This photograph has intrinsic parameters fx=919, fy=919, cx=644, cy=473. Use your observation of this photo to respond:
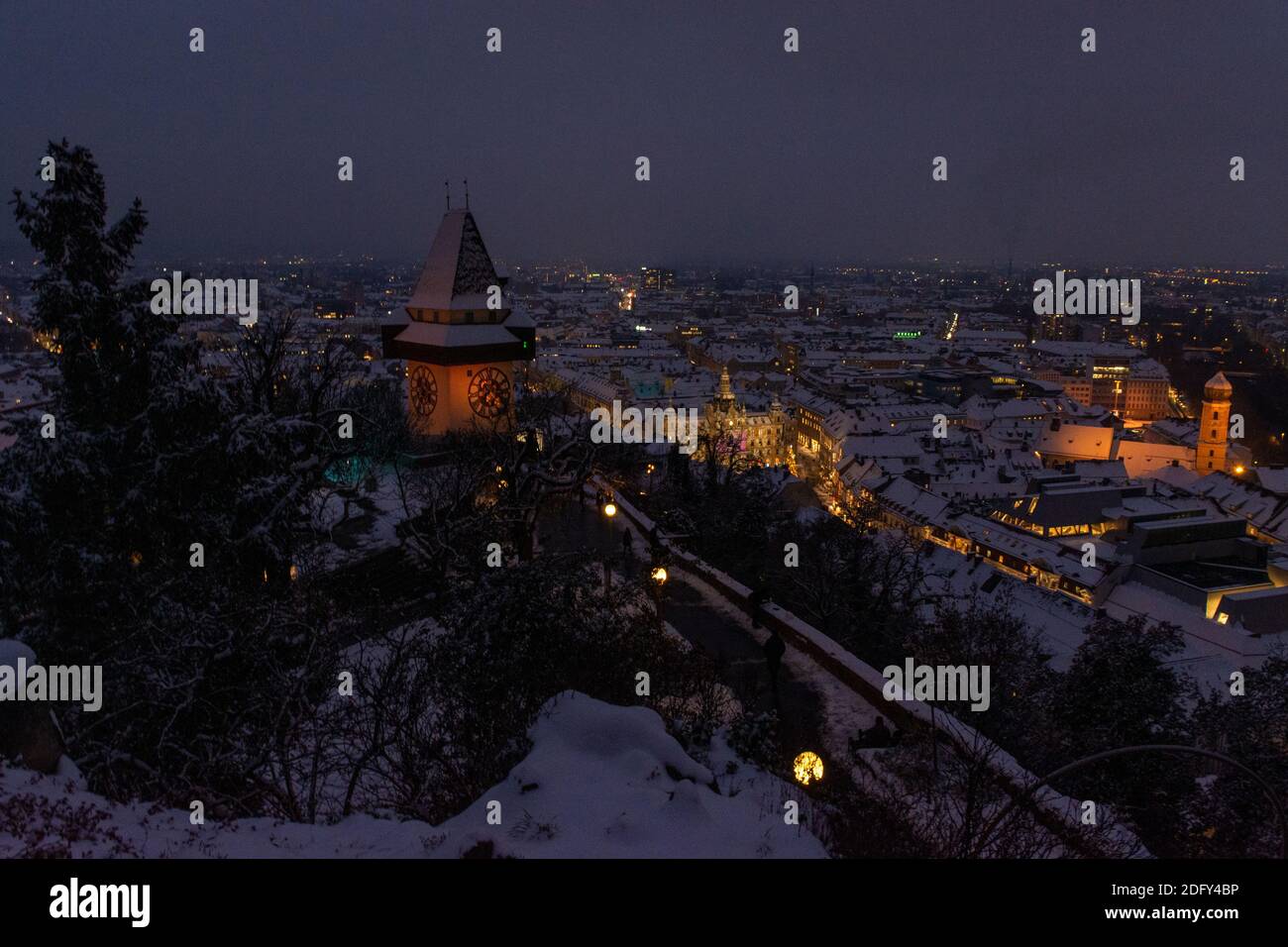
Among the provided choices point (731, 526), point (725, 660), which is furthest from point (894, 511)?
point (725, 660)

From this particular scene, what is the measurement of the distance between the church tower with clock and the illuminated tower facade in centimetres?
4085

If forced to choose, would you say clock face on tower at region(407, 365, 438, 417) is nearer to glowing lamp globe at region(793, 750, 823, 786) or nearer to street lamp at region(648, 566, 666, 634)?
street lamp at region(648, 566, 666, 634)

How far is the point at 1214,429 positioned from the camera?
150 feet

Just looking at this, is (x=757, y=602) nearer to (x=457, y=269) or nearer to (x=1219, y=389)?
(x=457, y=269)

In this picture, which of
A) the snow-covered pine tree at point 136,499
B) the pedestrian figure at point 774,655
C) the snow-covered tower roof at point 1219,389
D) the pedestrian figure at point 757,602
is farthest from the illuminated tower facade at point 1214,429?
the snow-covered pine tree at point 136,499

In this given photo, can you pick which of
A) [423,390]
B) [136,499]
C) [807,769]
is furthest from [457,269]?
[807,769]

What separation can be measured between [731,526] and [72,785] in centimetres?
1282

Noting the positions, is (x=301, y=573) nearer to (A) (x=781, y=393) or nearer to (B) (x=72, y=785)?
(B) (x=72, y=785)

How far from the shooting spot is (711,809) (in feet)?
17.1

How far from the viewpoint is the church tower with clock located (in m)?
17.0

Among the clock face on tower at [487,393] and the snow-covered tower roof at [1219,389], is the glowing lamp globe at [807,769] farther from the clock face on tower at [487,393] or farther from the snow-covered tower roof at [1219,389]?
the snow-covered tower roof at [1219,389]

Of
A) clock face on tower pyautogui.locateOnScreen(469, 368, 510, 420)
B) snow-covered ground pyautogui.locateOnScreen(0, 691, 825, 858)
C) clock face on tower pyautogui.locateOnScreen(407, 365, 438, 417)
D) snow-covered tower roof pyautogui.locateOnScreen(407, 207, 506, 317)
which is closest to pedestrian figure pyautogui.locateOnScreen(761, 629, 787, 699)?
snow-covered ground pyautogui.locateOnScreen(0, 691, 825, 858)
